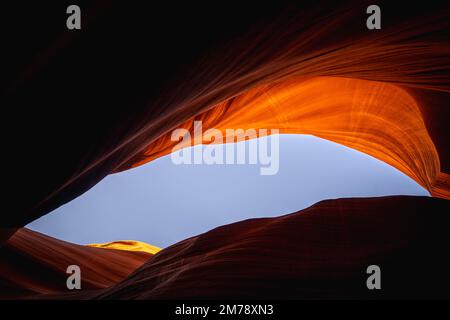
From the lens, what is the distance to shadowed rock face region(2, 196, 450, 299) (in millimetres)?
1814

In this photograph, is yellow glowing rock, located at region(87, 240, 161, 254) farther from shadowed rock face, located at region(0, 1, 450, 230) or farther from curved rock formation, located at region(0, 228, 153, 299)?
shadowed rock face, located at region(0, 1, 450, 230)

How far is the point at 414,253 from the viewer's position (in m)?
1.96

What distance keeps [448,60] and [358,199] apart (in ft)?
4.51

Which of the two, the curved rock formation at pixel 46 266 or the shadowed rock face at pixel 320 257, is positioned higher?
the shadowed rock face at pixel 320 257

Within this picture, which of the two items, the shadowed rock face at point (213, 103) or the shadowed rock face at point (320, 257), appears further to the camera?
the shadowed rock face at point (320, 257)

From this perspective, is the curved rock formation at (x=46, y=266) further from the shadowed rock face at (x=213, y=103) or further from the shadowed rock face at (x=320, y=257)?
the shadowed rock face at (x=320, y=257)

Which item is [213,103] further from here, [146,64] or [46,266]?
[46,266]

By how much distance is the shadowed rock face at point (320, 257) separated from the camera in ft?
5.95

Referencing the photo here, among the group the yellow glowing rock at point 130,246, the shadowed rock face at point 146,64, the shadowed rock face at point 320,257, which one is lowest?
the yellow glowing rock at point 130,246

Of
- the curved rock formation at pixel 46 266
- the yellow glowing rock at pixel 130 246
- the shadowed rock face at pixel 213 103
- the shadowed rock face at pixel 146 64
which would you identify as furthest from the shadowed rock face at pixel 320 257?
the yellow glowing rock at pixel 130 246

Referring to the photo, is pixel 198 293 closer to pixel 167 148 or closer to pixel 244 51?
pixel 244 51

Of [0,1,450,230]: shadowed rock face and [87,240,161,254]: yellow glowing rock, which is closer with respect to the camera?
[0,1,450,230]: shadowed rock face

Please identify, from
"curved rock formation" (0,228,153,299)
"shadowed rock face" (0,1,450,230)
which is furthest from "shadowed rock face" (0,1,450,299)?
"curved rock formation" (0,228,153,299)

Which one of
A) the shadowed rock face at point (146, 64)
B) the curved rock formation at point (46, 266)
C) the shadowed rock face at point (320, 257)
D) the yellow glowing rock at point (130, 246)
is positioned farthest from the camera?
the yellow glowing rock at point (130, 246)
